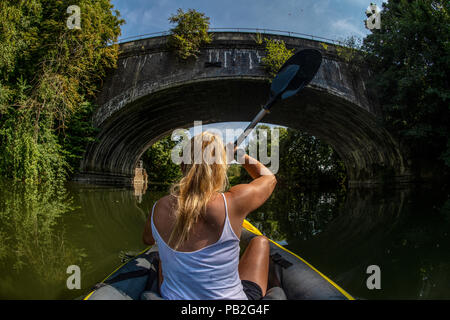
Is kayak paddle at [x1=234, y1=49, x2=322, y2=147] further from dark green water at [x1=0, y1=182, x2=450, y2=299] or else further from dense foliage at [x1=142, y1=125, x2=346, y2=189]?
dense foliage at [x1=142, y1=125, x2=346, y2=189]

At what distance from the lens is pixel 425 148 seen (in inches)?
482

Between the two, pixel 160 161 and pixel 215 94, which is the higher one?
pixel 215 94

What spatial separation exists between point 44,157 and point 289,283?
883cm

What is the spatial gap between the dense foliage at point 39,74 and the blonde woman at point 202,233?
7.89m

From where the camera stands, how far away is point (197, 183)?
1.56m

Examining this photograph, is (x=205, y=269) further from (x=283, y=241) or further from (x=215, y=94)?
(x=215, y=94)

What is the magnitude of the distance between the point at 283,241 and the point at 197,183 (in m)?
2.92

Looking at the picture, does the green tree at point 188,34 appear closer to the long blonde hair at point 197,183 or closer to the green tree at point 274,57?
the green tree at point 274,57

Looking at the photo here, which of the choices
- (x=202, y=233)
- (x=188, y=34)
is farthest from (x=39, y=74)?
(x=202, y=233)

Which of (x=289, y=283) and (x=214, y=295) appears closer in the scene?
(x=214, y=295)

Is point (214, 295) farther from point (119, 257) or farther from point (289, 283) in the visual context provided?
point (119, 257)

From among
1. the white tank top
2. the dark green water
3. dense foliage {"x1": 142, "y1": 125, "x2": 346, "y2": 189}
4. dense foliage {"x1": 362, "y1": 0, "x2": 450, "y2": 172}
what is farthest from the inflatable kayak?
dense foliage {"x1": 142, "y1": 125, "x2": 346, "y2": 189}

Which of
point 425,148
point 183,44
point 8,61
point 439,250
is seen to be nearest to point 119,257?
point 439,250
